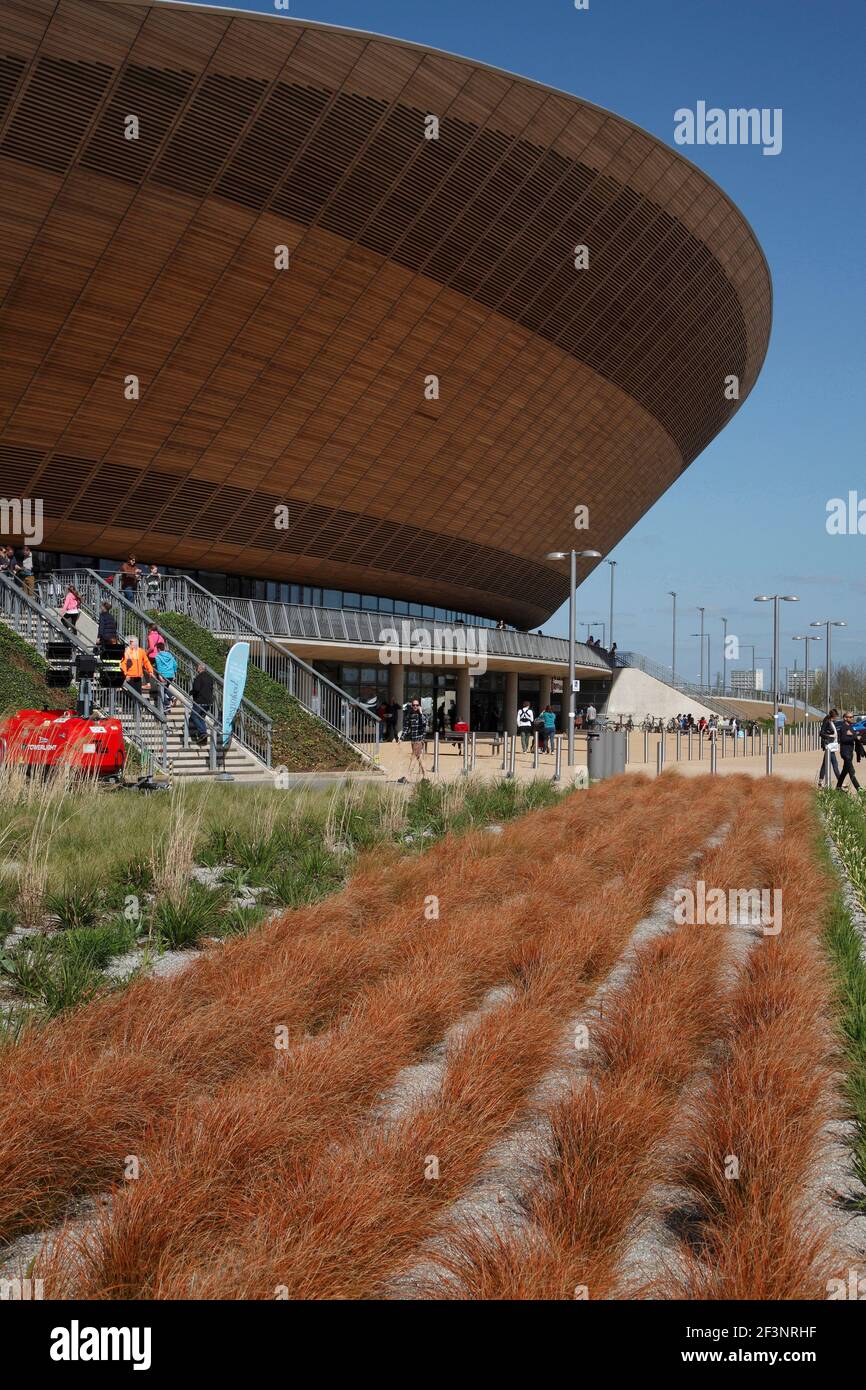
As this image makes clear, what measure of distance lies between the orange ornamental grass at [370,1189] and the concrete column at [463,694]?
38.9 meters

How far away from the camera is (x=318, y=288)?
2800 cm

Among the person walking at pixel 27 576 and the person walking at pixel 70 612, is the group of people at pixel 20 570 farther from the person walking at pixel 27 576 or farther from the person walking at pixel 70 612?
the person walking at pixel 70 612

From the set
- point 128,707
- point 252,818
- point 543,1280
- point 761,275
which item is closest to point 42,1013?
point 543,1280

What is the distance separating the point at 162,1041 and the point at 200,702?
50.1 feet

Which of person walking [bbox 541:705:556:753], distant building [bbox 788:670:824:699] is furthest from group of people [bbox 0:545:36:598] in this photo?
distant building [bbox 788:670:824:699]

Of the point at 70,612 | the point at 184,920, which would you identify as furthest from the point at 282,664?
the point at 184,920

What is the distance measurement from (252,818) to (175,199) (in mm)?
19997

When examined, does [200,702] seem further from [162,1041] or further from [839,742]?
[162,1041]

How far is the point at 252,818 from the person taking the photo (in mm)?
10414

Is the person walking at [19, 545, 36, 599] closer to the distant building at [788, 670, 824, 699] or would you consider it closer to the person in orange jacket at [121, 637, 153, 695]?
the person in orange jacket at [121, 637, 153, 695]

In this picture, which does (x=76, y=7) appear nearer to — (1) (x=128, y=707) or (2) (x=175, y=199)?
(2) (x=175, y=199)

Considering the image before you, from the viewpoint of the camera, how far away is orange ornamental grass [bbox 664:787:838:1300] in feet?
8.96

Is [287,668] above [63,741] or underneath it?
above

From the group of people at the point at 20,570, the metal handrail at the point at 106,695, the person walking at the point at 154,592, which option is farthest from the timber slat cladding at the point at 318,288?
the metal handrail at the point at 106,695
